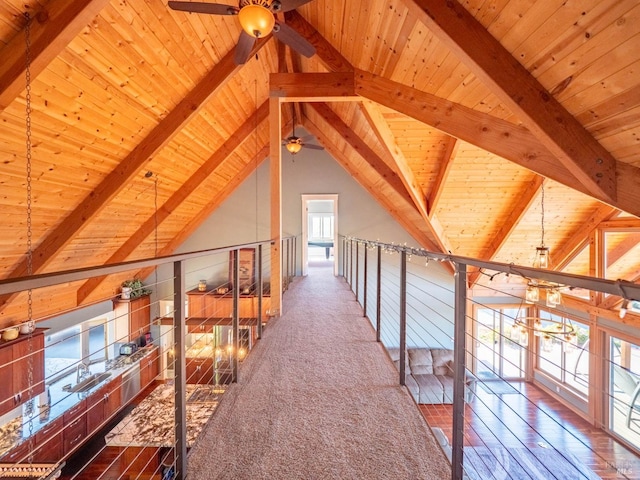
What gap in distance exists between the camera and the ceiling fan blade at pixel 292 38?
217 centimetres

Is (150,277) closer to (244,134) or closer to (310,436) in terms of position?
(244,134)

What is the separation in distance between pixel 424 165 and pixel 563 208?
2393mm

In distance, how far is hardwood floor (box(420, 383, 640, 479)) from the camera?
3960 millimetres

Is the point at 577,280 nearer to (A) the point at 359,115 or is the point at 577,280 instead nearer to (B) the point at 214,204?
(A) the point at 359,115

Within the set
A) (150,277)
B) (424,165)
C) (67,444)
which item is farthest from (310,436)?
(150,277)

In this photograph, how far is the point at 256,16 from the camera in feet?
6.00

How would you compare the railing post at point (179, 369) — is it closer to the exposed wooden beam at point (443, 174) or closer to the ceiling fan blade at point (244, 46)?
the ceiling fan blade at point (244, 46)

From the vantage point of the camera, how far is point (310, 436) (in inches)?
62.5

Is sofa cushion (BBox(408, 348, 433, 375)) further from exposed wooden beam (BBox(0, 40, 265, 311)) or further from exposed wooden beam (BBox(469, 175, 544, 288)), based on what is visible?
exposed wooden beam (BBox(0, 40, 265, 311))

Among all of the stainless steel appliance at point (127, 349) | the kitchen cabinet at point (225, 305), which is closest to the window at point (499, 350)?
the kitchen cabinet at point (225, 305)

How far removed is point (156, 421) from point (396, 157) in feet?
14.8

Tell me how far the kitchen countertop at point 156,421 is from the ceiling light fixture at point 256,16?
11.3 ft

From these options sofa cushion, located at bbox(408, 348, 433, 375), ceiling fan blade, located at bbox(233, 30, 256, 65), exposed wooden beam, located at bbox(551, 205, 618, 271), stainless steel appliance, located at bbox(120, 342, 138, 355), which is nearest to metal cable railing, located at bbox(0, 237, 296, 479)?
stainless steel appliance, located at bbox(120, 342, 138, 355)

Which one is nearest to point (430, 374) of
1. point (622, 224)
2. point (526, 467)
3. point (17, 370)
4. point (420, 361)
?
point (420, 361)
